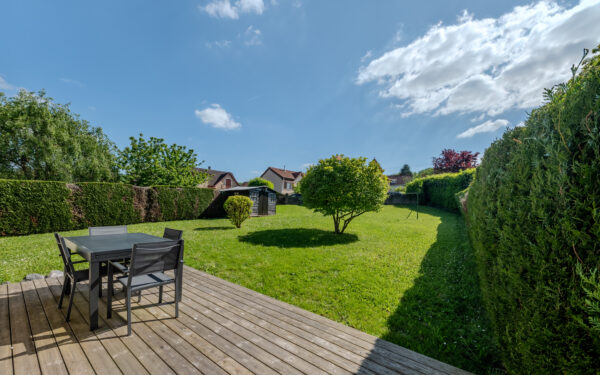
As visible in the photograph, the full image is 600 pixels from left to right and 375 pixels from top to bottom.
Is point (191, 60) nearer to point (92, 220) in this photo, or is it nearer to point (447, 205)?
point (92, 220)

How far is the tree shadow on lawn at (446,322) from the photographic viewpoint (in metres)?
2.62

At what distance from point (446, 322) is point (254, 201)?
651 inches

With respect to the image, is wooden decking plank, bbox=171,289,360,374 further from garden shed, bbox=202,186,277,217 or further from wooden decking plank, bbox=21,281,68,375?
garden shed, bbox=202,186,277,217

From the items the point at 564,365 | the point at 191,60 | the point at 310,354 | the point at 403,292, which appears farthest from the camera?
the point at 191,60

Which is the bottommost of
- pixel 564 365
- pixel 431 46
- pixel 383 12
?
pixel 564 365

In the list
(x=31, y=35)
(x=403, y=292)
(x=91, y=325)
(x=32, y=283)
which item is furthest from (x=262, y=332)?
(x=31, y=35)

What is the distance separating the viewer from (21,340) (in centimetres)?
253

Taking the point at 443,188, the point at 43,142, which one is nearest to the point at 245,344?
the point at 443,188

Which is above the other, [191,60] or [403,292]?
[191,60]

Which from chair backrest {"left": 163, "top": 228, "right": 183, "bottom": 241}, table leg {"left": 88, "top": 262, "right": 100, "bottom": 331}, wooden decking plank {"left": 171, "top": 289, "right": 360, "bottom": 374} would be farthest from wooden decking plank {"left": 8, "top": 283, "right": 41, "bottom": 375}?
chair backrest {"left": 163, "top": 228, "right": 183, "bottom": 241}

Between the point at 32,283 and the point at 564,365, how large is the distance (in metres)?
7.27

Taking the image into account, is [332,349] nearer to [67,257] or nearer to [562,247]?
[562,247]

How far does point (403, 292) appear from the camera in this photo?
175 inches

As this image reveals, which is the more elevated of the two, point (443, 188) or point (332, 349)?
point (443, 188)
